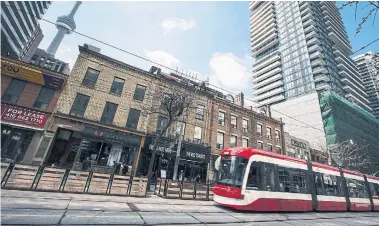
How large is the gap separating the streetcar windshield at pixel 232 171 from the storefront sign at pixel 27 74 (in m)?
16.1

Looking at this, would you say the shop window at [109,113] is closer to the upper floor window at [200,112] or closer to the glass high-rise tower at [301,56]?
the upper floor window at [200,112]

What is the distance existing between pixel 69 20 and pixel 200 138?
6104 inches

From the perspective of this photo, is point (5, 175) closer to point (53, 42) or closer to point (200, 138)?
point (200, 138)

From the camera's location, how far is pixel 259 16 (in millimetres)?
101500

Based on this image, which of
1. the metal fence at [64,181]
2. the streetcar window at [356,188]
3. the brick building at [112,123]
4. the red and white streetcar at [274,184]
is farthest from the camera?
the brick building at [112,123]

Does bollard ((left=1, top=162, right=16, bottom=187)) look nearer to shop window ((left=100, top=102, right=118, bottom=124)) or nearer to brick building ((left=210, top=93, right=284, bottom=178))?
shop window ((left=100, top=102, right=118, bottom=124))

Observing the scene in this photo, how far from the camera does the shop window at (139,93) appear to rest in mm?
19953

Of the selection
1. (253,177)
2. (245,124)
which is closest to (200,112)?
(245,124)

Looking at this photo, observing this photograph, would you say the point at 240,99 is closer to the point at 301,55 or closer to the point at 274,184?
the point at 274,184

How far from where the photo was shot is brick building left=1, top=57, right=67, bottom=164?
14.5 m

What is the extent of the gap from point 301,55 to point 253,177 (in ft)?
268

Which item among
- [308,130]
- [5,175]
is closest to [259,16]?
[308,130]

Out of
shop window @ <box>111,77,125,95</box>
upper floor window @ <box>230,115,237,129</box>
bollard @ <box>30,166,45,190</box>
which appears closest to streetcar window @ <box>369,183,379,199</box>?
upper floor window @ <box>230,115,237,129</box>

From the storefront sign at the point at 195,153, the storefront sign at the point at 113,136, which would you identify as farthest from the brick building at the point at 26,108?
the storefront sign at the point at 195,153
